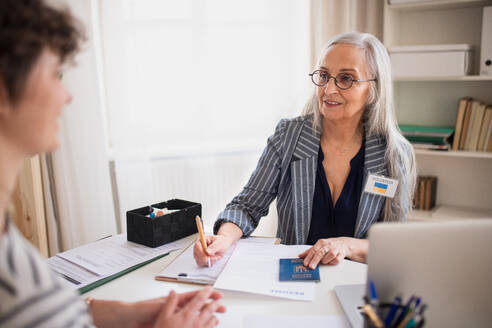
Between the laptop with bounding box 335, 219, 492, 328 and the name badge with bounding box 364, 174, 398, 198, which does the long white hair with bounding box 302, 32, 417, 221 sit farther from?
the laptop with bounding box 335, 219, 492, 328

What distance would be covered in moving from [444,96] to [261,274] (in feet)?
7.15

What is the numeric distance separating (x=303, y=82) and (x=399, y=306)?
244 cm

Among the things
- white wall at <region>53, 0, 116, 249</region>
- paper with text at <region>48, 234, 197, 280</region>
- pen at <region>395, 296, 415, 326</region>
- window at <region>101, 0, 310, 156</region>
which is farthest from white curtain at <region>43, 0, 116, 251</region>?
pen at <region>395, 296, 415, 326</region>

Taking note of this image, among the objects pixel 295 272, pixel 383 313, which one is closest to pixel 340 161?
pixel 295 272

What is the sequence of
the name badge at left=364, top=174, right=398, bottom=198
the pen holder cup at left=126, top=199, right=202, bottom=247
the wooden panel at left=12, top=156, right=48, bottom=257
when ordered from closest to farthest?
the pen holder cup at left=126, top=199, right=202, bottom=247, the name badge at left=364, top=174, right=398, bottom=198, the wooden panel at left=12, top=156, right=48, bottom=257

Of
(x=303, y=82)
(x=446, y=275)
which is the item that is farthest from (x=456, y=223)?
(x=303, y=82)

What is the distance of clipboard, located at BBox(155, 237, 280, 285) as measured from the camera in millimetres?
1156

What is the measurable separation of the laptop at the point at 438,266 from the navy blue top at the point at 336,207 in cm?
87

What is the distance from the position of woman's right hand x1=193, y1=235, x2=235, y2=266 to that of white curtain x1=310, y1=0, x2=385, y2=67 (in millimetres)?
1894

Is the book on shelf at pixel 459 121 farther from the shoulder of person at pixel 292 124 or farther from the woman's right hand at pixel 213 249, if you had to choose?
the woman's right hand at pixel 213 249

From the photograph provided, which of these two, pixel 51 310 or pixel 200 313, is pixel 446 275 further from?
pixel 51 310

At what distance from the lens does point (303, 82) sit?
9.83ft

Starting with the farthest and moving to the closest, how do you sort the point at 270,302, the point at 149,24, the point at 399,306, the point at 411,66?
the point at 149,24, the point at 411,66, the point at 270,302, the point at 399,306

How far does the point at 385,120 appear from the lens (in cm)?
181
